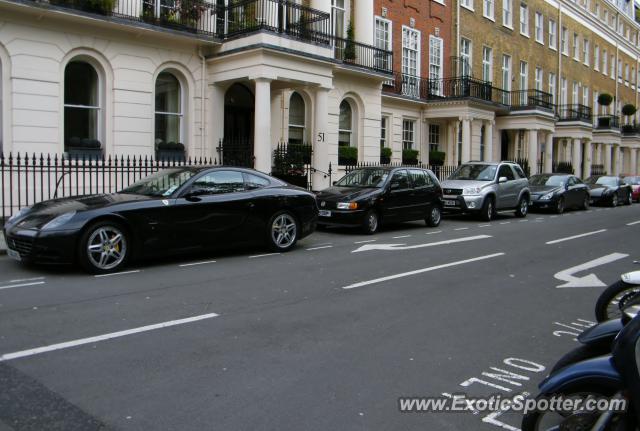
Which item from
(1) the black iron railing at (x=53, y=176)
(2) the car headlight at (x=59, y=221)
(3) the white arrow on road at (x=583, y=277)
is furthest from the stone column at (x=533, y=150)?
(2) the car headlight at (x=59, y=221)

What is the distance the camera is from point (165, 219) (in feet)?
29.9

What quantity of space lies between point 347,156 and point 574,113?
26985 mm

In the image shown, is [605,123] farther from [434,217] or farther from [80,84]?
[80,84]

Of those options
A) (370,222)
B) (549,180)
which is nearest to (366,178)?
(370,222)

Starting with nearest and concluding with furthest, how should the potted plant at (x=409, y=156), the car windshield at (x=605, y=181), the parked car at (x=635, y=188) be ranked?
the potted plant at (x=409, y=156) < the car windshield at (x=605, y=181) < the parked car at (x=635, y=188)

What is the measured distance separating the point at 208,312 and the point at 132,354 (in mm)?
1495

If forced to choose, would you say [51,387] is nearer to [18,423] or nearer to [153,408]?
[18,423]

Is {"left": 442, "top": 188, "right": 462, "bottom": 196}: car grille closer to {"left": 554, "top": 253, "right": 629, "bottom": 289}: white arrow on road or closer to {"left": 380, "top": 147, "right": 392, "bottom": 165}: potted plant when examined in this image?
{"left": 380, "top": 147, "right": 392, "bottom": 165}: potted plant

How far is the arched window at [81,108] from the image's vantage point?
15555mm

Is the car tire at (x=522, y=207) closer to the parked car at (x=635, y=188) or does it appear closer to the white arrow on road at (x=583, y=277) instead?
the white arrow on road at (x=583, y=277)

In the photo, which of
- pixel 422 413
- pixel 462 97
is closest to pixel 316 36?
pixel 462 97

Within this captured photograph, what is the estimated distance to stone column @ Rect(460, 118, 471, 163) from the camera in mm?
27391

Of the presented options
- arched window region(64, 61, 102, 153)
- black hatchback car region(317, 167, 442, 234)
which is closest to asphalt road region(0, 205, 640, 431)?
black hatchback car region(317, 167, 442, 234)

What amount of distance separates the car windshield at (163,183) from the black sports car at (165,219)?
20mm
